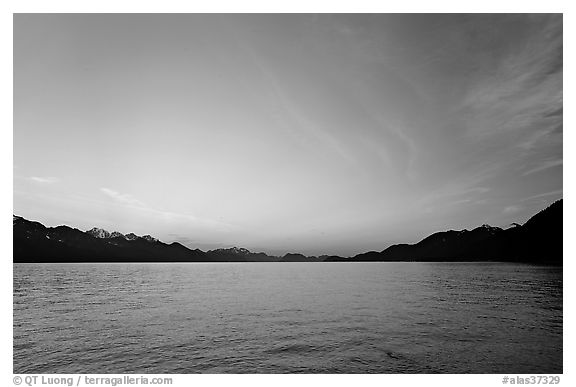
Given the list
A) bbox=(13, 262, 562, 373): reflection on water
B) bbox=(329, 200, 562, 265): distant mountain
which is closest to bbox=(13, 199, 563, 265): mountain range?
bbox=(329, 200, 562, 265): distant mountain

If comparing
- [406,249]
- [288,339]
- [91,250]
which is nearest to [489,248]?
[406,249]

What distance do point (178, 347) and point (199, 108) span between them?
10.1 m

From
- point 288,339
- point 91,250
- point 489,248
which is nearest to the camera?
point 288,339

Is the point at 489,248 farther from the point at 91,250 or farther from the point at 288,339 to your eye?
the point at 91,250

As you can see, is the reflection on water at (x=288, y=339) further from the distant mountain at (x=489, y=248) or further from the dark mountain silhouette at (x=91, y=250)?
the dark mountain silhouette at (x=91, y=250)

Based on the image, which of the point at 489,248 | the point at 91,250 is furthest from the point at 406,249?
the point at 91,250

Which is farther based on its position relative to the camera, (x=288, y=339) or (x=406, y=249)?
(x=406, y=249)

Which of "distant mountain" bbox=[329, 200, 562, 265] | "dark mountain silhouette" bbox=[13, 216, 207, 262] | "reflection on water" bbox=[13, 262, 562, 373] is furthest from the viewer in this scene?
"dark mountain silhouette" bbox=[13, 216, 207, 262]

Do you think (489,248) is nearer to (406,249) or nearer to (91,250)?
(406,249)

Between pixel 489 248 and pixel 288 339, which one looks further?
pixel 489 248

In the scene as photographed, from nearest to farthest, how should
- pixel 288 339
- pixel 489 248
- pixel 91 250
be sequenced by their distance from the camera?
pixel 288 339 → pixel 489 248 → pixel 91 250

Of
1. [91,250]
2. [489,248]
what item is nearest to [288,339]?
[489,248]

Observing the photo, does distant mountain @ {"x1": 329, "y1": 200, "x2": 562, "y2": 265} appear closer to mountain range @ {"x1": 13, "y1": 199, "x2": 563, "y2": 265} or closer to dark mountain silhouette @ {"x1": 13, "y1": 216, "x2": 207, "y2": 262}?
mountain range @ {"x1": 13, "y1": 199, "x2": 563, "y2": 265}
